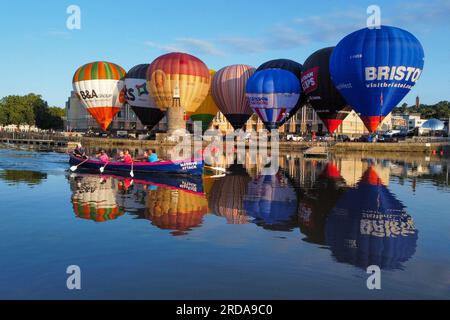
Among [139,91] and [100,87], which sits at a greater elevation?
[100,87]

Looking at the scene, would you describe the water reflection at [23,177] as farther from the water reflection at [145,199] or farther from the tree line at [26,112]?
the tree line at [26,112]

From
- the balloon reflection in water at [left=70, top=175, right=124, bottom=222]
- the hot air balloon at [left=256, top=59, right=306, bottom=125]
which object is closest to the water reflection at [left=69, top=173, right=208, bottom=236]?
the balloon reflection in water at [left=70, top=175, right=124, bottom=222]

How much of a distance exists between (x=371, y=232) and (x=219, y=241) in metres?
6.30

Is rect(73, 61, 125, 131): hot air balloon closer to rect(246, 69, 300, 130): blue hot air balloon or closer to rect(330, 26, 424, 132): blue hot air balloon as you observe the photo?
Answer: rect(246, 69, 300, 130): blue hot air balloon

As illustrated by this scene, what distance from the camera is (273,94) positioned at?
71.0 meters

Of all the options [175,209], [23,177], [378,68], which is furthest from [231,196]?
[378,68]

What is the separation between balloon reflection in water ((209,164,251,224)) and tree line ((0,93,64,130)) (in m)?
114

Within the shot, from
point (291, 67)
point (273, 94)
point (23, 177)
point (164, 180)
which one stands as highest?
point (291, 67)

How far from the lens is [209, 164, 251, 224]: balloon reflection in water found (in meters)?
20.6

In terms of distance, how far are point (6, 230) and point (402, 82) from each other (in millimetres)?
51086

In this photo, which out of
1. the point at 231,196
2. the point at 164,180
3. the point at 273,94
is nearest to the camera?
the point at 231,196

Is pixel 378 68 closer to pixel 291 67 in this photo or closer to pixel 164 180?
pixel 291 67

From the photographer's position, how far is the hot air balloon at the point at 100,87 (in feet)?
267
